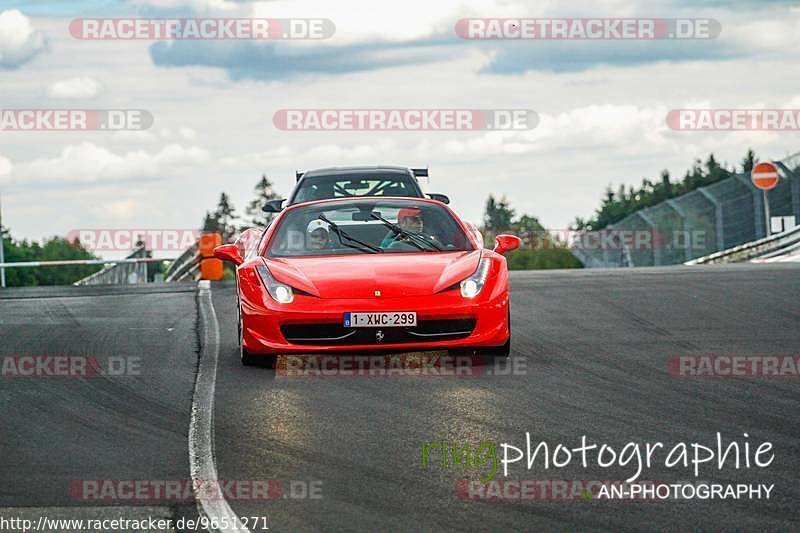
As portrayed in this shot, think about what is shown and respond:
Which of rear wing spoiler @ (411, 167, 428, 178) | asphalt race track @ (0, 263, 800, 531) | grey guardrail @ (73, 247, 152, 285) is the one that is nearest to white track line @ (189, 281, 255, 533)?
asphalt race track @ (0, 263, 800, 531)

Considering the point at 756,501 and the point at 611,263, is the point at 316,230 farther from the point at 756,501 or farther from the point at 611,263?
the point at 611,263

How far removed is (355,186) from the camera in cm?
1869

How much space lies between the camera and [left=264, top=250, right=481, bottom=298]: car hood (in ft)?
32.9

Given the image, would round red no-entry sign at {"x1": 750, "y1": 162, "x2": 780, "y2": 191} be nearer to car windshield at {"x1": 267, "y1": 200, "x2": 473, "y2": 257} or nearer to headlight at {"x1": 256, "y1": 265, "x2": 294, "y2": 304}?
car windshield at {"x1": 267, "y1": 200, "x2": 473, "y2": 257}

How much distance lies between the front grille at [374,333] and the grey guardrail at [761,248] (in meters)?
21.4

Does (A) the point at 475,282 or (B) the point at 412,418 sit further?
(A) the point at 475,282

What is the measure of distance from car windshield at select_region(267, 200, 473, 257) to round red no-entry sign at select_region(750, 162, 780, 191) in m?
20.7

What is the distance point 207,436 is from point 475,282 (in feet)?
10.4

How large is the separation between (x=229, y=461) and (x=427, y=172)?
48.0 feet

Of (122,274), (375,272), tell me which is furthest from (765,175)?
(375,272)

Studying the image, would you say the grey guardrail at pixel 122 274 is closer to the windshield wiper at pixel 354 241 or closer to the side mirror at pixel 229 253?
the side mirror at pixel 229 253

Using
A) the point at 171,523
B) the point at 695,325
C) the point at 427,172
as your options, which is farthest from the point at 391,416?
the point at 427,172

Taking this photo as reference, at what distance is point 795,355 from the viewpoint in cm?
1048

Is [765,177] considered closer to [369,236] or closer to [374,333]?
[369,236]
